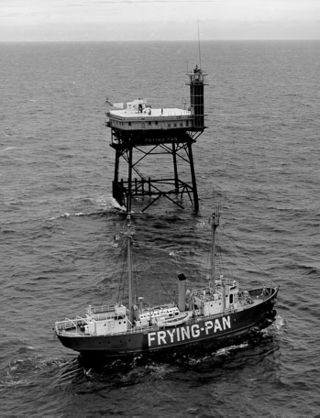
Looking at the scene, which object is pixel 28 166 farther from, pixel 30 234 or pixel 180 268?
pixel 180 268

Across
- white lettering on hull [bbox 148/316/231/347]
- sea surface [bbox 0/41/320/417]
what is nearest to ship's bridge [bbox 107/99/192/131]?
sea surface [bbox 0/41/320/417]

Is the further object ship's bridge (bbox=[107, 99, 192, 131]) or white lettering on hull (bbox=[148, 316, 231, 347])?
ship's bridge (bbox=[107, 99, 192, 131])

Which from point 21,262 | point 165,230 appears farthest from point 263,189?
point 21,262

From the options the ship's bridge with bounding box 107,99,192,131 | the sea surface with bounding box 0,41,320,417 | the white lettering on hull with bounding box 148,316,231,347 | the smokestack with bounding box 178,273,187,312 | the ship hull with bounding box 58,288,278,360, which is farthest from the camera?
the ship's bridge with bounding box 107,99,192,131

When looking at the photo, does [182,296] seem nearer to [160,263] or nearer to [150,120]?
[160,263]

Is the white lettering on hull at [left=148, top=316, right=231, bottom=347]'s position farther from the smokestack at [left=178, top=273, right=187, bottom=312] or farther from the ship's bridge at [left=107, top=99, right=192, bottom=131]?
the ship's bridge at [left=107, top=99, right=192, bottom=131]

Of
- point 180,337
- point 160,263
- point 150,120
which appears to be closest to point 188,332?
point 180,337
